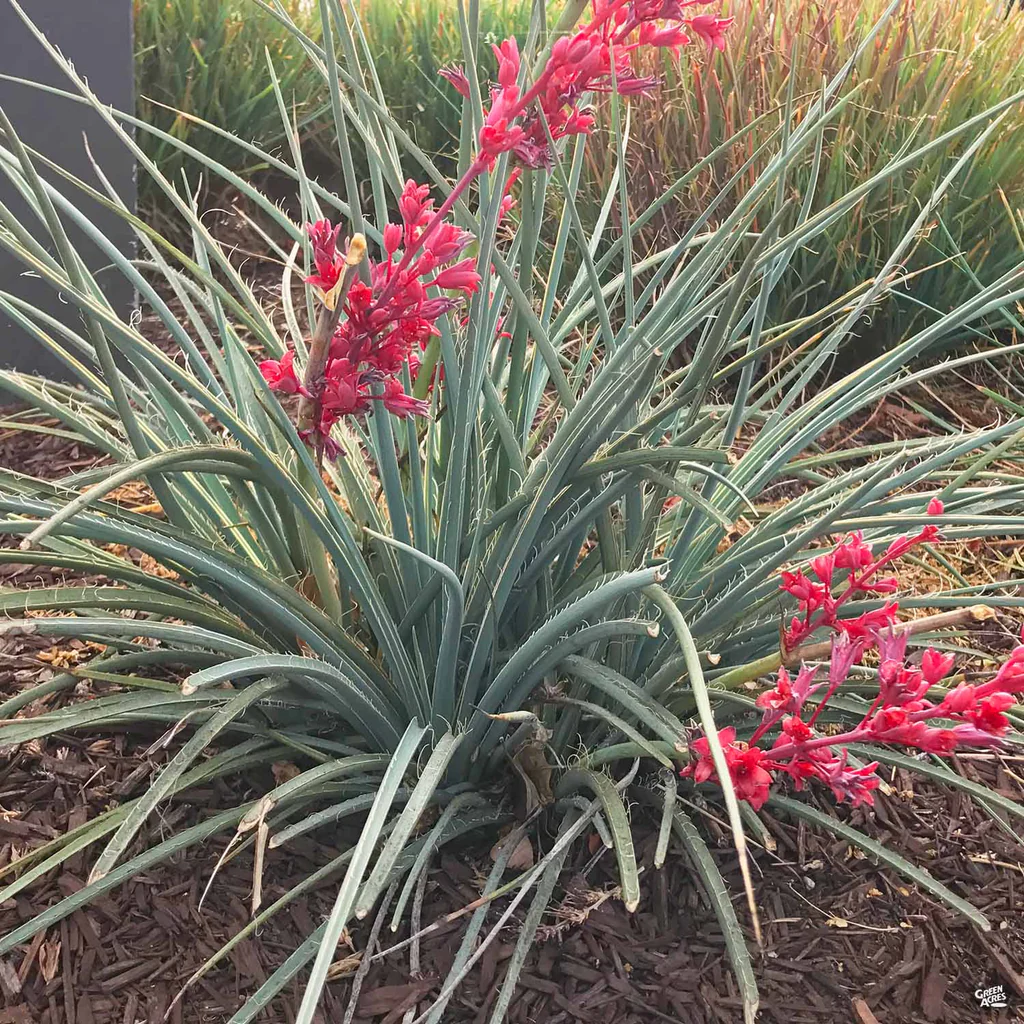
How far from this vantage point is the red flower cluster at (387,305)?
29.4 inches

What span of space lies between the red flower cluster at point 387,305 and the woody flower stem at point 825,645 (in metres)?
0.38

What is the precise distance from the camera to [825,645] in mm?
805

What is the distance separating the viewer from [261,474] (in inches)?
37.2

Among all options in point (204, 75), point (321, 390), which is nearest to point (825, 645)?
point (321, 390)

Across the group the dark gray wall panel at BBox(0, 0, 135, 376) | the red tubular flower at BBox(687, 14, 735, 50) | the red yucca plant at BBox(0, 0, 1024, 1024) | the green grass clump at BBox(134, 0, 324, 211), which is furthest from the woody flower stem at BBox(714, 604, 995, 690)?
the green grass clump at BBox(134, 0, 324, 211)

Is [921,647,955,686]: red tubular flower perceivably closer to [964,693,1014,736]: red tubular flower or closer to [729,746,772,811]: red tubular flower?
[964,693,1014,736]: red tubular flower

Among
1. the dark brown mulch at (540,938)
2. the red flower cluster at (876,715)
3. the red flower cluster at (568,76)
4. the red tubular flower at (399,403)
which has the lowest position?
the dark brown mulch at (540,938)

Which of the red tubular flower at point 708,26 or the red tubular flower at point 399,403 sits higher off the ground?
the red tubular flower at point 708,26

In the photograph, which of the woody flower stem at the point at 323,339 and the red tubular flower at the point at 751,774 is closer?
the woody flower stem at the point at 323,339

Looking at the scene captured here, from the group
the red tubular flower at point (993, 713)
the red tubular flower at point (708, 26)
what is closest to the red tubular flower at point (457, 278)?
the red tubular flower at point (708, 26)

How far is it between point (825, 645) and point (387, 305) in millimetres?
454

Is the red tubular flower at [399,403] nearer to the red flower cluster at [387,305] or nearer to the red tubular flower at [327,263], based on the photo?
the red flower cluster at [387,305]

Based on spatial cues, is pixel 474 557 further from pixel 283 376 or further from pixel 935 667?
pixel 935 667

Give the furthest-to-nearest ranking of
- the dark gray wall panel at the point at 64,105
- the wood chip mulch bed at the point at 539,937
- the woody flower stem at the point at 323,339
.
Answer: the dark gray wall panel at the point at 64,105 → the wood chip mulch bed at the point at 539,937 → the woody flower stem at the point at 323,339
